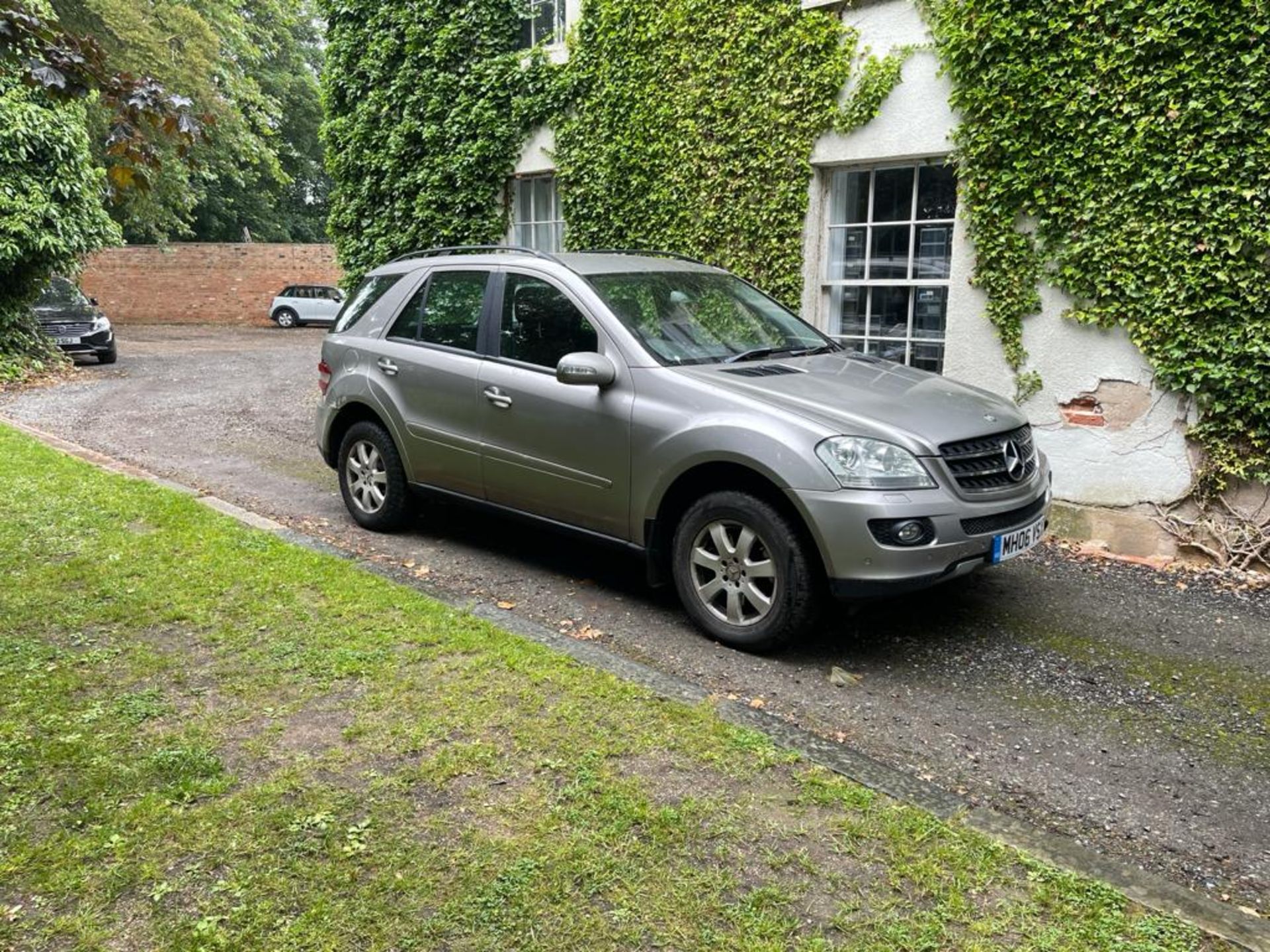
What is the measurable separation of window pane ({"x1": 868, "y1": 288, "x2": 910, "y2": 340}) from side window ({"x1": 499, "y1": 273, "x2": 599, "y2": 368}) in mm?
3384

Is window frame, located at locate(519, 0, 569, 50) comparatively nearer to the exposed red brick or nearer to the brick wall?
the exposed red brick

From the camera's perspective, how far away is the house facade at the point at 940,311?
21.8 feet

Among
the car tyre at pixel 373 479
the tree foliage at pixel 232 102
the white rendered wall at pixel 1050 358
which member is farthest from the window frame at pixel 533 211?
the tree foliage at pixel 232 102

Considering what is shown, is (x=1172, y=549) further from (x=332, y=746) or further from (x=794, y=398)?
(x=332, y=746)

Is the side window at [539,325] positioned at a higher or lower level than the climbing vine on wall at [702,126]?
lower

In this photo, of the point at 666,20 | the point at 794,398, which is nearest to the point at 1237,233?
the point at 794,398

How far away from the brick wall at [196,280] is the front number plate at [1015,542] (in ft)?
103

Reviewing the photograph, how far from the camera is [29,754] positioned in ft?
11.5

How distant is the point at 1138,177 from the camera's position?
20.4ft

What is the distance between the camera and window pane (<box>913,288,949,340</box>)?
25.0ft

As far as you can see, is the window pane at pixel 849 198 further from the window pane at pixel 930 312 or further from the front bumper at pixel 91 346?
the front bumper at pixel 91 346

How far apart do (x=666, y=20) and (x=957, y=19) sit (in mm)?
2793

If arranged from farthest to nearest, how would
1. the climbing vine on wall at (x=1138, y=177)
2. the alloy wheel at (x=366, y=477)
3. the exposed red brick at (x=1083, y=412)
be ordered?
the exposed red brick at (x=1083, y=412) < the alloy wheel at (x=366, y=477) < the climbing vine on wall at (x=1138, y=177)

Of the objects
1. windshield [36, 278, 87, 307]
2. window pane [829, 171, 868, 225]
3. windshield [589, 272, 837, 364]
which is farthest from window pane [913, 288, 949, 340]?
windshield [36, 278, 87, 307]
